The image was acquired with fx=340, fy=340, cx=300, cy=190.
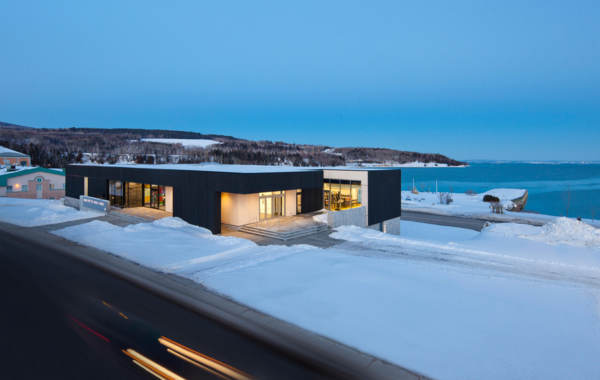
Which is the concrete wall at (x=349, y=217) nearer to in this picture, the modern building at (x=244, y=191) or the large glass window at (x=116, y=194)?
the modern building at (x=244, y=191)

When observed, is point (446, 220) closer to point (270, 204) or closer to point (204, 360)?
point (270, 204)

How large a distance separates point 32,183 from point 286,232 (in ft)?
125

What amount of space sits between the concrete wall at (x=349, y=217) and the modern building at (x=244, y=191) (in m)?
0.07

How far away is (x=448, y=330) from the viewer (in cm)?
786

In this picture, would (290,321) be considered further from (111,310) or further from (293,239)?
(293,239)

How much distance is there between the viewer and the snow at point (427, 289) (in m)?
6.96

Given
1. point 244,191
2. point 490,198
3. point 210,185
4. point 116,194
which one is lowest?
point 490,198

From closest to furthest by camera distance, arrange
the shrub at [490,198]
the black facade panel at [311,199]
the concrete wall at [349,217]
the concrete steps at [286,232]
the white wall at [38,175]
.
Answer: the concrete steps at [286,232] < the concrete wall at [349,217] < the black facade panel at [311,199] < the white wall at [38,175] < the shrub at [490,198]

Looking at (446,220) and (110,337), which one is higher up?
(110,337)

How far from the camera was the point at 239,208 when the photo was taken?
21.4 metres

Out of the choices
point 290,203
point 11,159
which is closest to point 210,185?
point 290,203

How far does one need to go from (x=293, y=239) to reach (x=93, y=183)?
21.5m

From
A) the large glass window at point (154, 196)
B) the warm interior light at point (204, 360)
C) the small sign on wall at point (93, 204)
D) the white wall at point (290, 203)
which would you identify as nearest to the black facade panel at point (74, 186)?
the small sign on wall at point (93, 204)

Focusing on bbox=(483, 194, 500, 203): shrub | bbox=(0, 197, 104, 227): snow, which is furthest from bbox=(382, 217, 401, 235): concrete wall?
bbox=(483, 194, 500, 203): shrub
